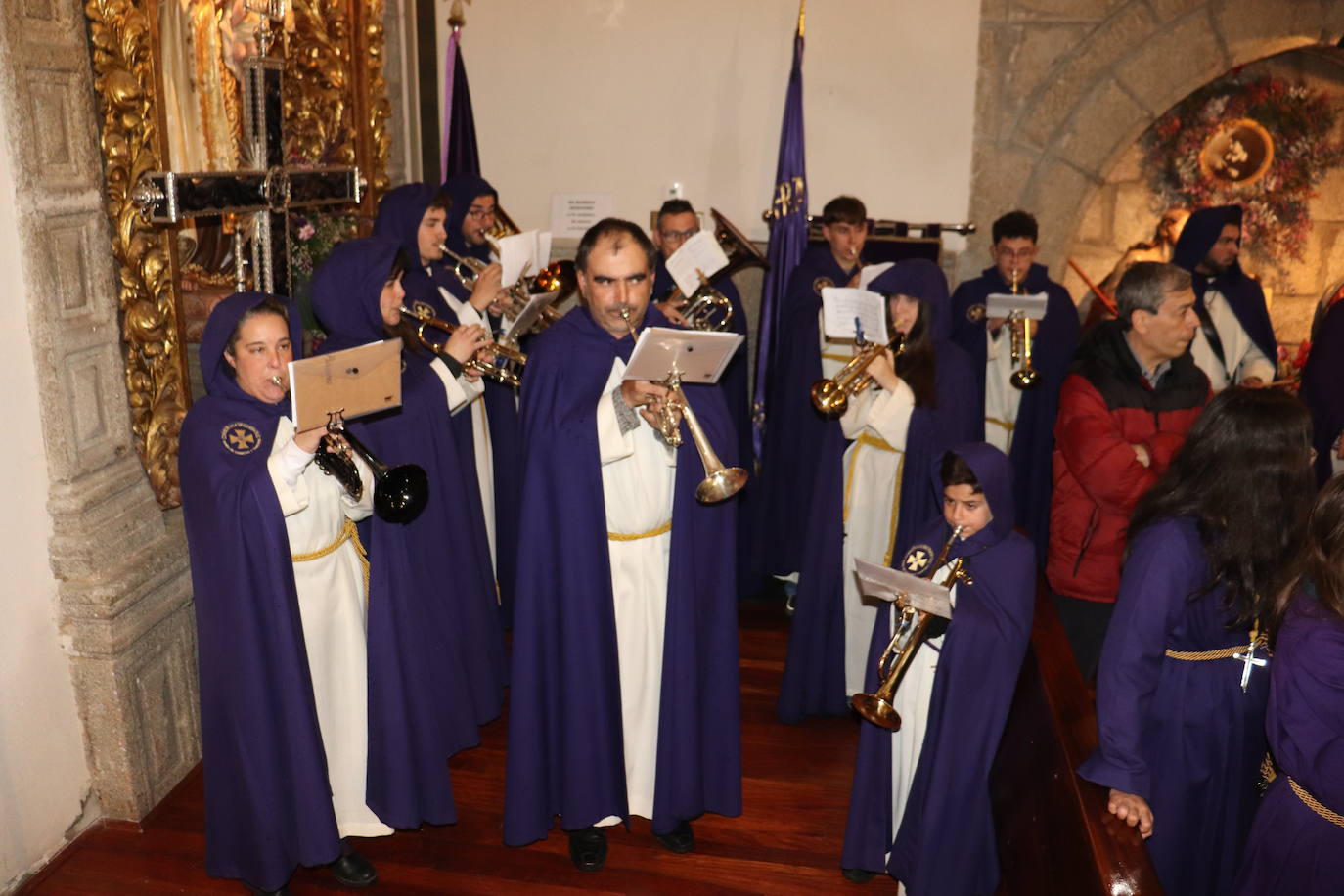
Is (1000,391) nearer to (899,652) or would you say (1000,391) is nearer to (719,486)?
(899,652)

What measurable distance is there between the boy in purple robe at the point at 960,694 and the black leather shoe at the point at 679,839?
762mm

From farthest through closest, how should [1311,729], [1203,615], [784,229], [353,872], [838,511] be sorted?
[784,229] → [838,511] → [353,872] → [1203,615] → [1311,729]

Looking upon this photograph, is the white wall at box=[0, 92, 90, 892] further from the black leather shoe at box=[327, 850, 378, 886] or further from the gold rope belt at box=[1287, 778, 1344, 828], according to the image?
the gold rope belt at box=[1287, 778, 1344, 828]

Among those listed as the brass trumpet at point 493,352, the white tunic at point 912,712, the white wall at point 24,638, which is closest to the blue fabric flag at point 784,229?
the brass trumpet at point 493,352

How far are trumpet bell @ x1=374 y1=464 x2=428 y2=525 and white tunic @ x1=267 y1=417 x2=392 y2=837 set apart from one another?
26 cm

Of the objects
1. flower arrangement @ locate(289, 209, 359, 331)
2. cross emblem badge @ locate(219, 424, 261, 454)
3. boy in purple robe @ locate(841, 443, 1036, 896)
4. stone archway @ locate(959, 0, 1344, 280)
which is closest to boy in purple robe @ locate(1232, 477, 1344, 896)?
boy in purple robe @ locate(841, 443, 1036, 896)

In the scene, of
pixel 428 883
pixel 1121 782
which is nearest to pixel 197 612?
pixel 428 883

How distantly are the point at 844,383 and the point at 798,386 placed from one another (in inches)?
59.9

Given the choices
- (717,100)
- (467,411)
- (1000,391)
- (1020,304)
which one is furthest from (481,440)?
(717,100)

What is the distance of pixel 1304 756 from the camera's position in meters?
2.68

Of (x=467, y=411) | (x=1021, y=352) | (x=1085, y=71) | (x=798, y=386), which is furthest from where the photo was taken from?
(x=1085, y=71)

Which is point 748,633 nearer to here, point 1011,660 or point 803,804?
point 803,804

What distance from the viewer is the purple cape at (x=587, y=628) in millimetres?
3881

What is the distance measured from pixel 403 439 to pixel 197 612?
1091 millimetres
